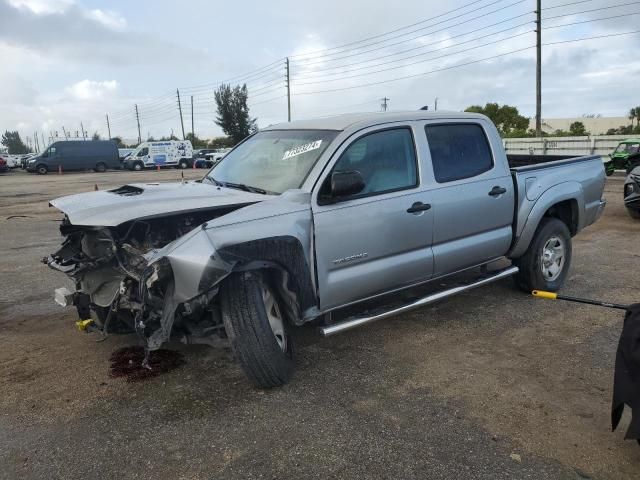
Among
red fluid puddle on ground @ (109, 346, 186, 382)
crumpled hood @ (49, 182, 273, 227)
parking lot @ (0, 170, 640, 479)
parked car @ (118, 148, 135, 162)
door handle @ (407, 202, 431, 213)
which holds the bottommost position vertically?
parking lot @ (0, 170, 640, 479)

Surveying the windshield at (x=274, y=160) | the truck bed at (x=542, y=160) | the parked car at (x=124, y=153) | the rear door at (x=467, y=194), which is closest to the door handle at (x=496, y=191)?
Result: the rear door at (x=467, y=194)

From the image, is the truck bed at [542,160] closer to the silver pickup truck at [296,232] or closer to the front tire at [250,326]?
the silver pickup truck at [296,232]

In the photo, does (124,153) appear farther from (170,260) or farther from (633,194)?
(170,260)

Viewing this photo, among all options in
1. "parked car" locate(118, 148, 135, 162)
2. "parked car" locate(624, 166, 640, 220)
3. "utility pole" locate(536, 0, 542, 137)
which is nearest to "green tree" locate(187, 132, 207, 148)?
"parked car" locate(118, 148, 135, 162)

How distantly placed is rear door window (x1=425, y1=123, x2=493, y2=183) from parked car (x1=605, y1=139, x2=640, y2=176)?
711 inches

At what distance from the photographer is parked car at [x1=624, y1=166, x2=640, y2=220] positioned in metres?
10.5

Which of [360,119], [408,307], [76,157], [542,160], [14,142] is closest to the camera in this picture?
[408,307]

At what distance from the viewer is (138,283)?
11.4 feet

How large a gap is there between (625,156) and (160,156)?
31.4m

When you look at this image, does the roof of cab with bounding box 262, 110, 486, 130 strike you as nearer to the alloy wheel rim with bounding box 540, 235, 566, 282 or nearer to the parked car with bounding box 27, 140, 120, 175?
the alloy wheel rim with bounding box 540, 235, 566, 282

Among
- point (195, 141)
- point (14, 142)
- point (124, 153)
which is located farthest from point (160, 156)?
point (14, 142)

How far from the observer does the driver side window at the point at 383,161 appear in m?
4.10

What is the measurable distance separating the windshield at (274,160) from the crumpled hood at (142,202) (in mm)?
237

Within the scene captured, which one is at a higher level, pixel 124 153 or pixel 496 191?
pixel 124 153
